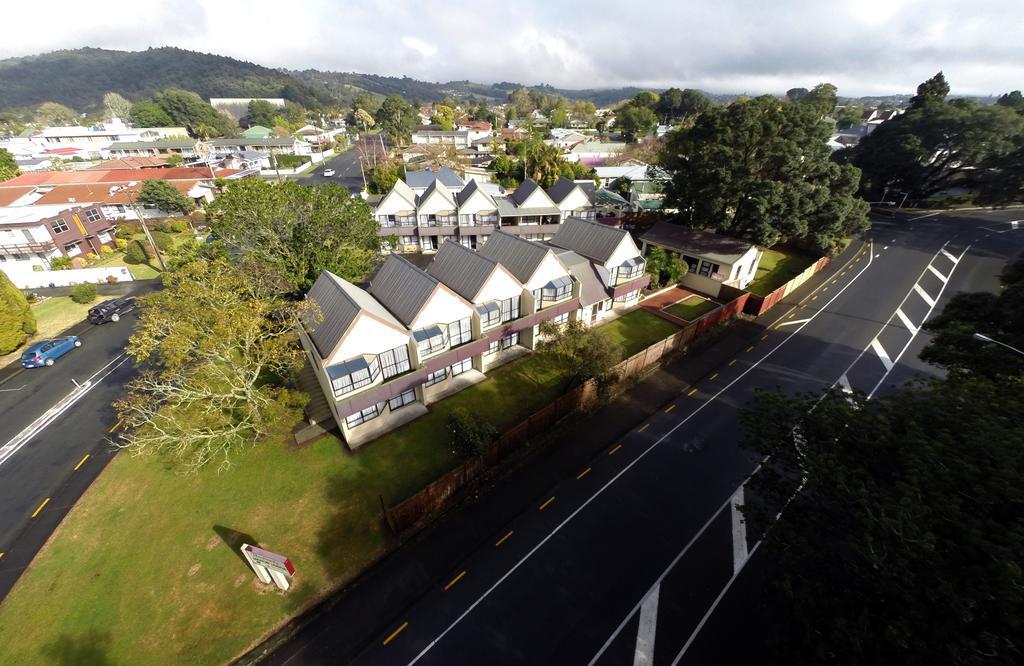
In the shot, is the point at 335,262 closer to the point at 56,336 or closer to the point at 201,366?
the point at 201,366

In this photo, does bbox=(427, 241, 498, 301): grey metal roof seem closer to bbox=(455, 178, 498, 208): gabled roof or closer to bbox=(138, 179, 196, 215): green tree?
bbox=(455, 178, 498, 208): gabled roof

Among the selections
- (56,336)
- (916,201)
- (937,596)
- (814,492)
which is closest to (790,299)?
(814,492)

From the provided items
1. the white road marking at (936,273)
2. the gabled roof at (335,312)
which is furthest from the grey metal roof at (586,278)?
the white road marking at (936,273)

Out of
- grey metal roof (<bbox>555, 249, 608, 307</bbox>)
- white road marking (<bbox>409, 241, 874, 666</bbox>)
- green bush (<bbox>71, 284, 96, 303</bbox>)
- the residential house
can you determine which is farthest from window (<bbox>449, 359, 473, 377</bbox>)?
green bush (<bbox>71, 284, 96, 303</bbox>)

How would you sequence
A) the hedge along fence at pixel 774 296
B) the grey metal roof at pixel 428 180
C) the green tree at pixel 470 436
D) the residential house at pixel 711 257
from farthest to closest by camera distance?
the grey metal roof at pixel 428 180, the residential house at pixel 711 257, the hedge along fence at pixel 774 296, the green tree at pixel 470 436

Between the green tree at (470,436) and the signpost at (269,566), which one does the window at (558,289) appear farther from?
the signpost at (269,566)

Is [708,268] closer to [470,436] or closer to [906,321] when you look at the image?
[906,321]
